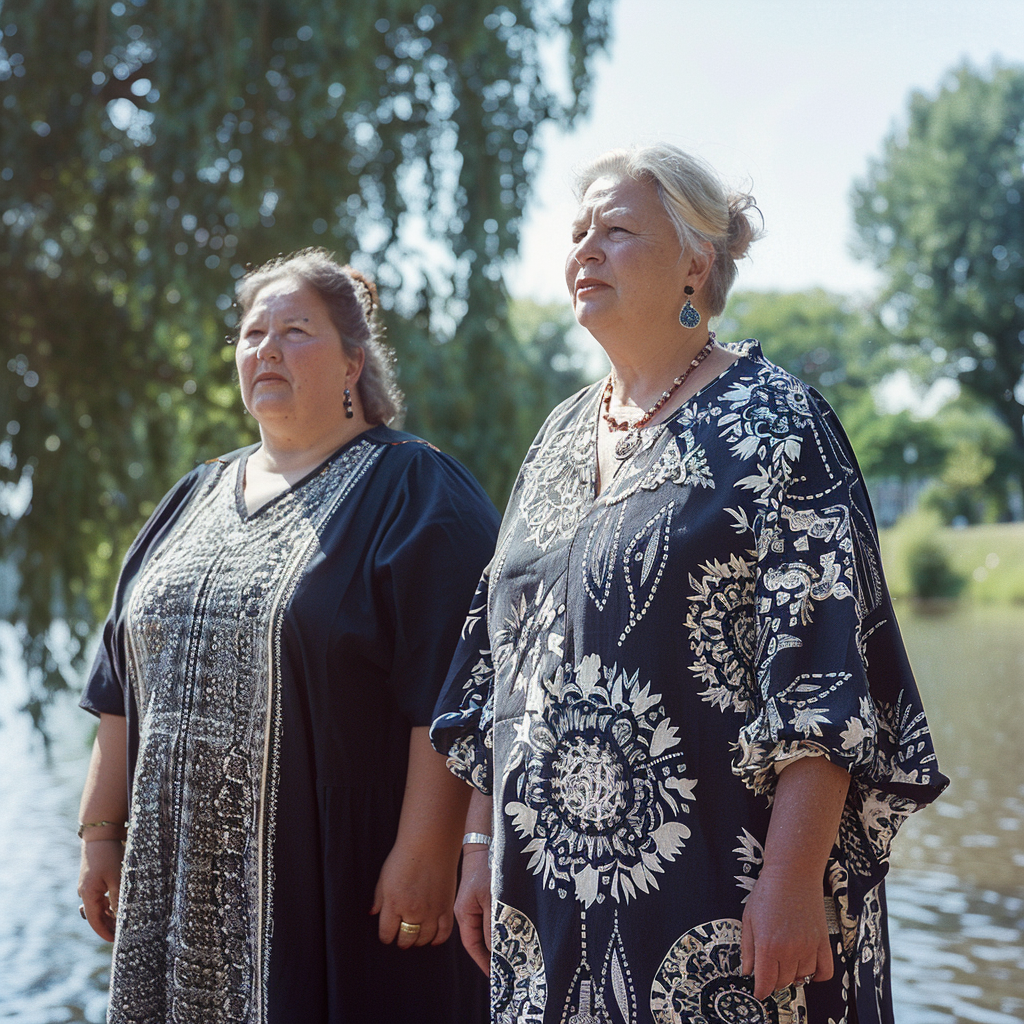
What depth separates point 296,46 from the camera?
468cm

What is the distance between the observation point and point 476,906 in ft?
5.92

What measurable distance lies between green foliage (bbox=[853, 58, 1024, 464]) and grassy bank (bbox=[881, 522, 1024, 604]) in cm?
789

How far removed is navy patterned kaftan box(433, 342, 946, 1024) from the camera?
Result: 57.2 inches

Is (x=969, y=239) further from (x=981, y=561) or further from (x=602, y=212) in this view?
(x=602, y=212)

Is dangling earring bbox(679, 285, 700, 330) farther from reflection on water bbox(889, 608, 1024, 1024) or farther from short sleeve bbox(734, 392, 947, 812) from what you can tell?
reflection on water bbox(889, 608, 1024, 1024)

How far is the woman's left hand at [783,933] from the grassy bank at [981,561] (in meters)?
24.5

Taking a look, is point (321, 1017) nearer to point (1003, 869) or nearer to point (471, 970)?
point (471, 970)

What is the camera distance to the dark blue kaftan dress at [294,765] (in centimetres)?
Result: 206

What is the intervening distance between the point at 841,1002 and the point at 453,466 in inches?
48.9

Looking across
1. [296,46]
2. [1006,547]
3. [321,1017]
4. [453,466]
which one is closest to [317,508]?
[453,466]

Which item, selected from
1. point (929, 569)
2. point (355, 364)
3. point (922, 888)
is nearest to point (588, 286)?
point (355, 364)

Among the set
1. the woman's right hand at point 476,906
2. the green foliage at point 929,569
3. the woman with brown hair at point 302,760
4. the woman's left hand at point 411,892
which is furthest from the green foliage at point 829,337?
the woman's right hand at point 476,906

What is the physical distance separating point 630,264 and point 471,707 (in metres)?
0.75

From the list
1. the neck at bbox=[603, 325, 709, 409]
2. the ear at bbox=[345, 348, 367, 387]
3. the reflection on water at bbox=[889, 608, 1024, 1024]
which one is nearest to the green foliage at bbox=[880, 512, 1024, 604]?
the reflection on water at bbox=[889, 608, 1024, 1024]
